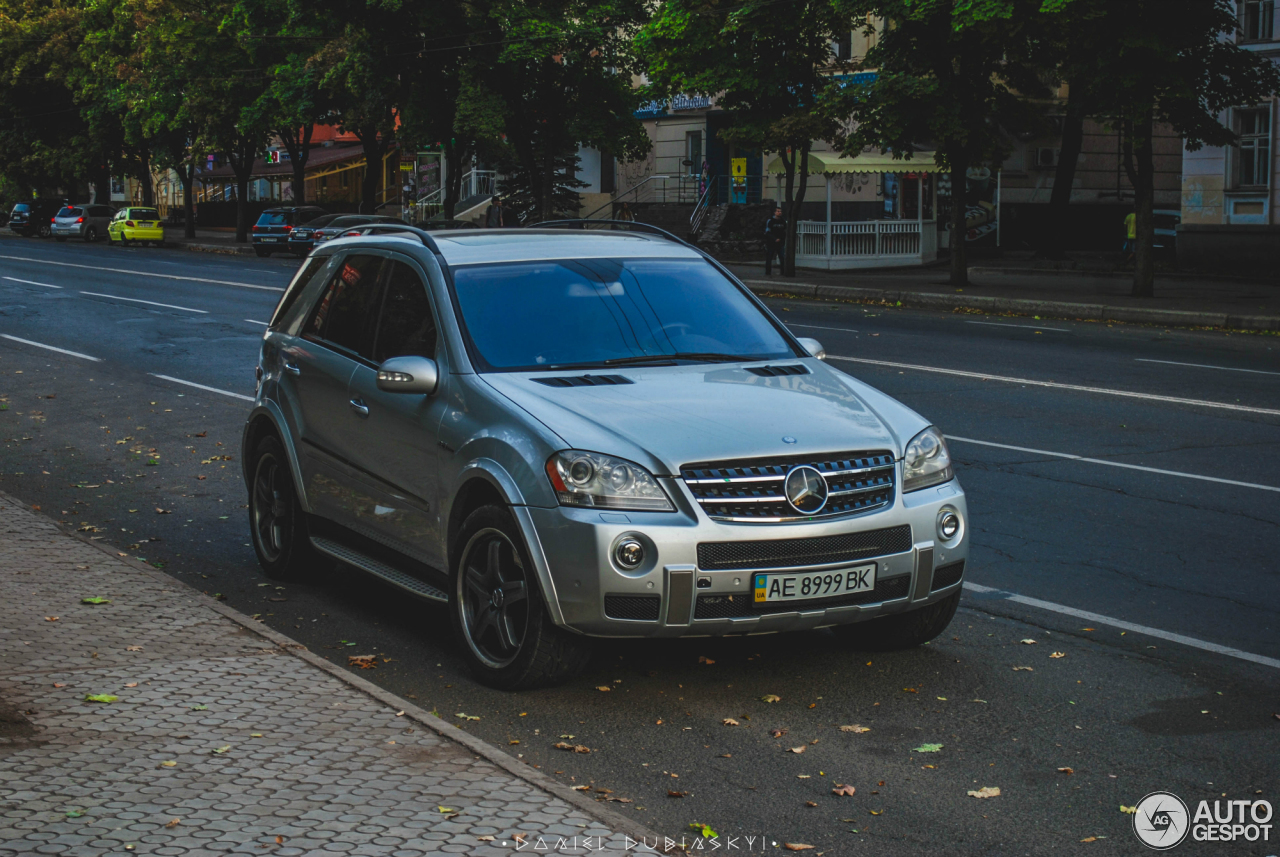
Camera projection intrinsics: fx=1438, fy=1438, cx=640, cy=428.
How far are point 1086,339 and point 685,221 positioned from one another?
1096 inches

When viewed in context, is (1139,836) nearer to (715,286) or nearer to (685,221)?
(715,286)

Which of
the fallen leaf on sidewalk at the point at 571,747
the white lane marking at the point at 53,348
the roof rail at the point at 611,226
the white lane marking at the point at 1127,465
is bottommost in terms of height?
the fallen leaf on sidewalk at the point at 571,747

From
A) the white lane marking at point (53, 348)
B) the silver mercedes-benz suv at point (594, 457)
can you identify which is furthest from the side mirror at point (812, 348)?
the white lane marking at point (53, 348)

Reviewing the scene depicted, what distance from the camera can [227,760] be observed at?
4480 millimetres

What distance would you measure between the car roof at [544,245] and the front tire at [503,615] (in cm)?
142

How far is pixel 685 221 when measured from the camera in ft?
Result: 153

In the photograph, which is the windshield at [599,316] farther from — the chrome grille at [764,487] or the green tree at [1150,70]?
the green tree at [1150,70]

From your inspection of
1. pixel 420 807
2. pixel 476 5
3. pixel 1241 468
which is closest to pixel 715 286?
pixel 420 807

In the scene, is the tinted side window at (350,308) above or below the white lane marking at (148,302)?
above

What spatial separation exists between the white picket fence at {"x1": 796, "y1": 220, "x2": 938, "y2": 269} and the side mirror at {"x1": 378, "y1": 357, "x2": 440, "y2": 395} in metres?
31.7

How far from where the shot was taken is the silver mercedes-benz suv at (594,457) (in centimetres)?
509

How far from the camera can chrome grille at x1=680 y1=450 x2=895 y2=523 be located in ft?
16.7

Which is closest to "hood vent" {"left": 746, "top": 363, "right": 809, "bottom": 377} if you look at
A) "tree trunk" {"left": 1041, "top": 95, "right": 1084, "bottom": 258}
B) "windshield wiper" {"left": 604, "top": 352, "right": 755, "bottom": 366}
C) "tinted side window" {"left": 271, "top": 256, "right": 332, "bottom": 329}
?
"windshield wiper" {"left": 604, "top": 352, "right": 755, "bottom": 366}

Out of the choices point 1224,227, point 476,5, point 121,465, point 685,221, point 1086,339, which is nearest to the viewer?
point 121,465
